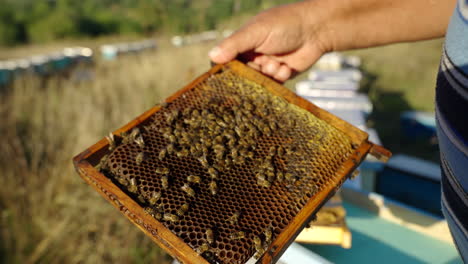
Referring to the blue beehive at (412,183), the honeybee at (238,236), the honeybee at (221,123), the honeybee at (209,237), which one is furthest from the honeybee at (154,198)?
the blue beehive at (412,183)

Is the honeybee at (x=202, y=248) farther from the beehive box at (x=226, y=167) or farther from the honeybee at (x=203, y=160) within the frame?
the honeybee at (x=203, y=160)

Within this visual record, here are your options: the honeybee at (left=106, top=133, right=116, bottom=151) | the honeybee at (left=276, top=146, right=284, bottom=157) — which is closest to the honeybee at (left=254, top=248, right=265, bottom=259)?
the honeybee at (left=276, top=146, right=284, bottom=157)

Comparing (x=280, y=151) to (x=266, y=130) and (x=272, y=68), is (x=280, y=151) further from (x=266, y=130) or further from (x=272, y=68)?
(x=272, y=68)

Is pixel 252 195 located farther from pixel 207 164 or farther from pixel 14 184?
pixel 14 184

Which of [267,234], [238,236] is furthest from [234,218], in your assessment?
[267,234]

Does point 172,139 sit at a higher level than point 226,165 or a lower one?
higher

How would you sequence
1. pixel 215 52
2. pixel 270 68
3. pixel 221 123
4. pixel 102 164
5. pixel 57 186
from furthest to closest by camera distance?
pixel 57 186 < pixel 270 68 < pixel 215 52 < pixel 221 123 < pixel 102 164
